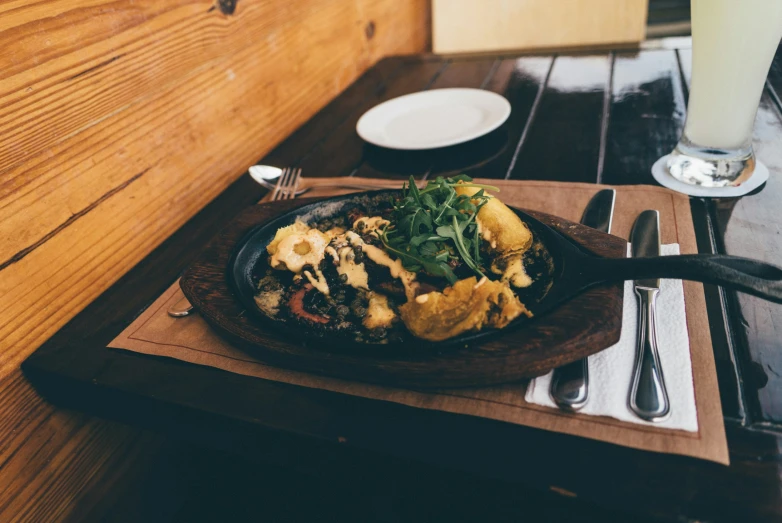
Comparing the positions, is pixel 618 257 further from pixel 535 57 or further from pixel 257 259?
pixel 535 57

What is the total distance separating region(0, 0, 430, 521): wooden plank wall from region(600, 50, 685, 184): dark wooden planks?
3.35ft

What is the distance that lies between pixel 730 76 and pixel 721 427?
702mm

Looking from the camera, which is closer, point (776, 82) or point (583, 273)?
point (583, 273)

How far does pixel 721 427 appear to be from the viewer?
1.81ft

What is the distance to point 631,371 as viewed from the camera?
626mm

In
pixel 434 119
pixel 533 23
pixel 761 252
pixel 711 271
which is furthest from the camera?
pixel 533 23

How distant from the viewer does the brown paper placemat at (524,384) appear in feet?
1.82

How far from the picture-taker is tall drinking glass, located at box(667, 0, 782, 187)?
87 cm

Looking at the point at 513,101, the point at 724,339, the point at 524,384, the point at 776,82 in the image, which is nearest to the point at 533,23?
the point at 513,101

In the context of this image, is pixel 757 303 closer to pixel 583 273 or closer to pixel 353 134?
pixel 583 273

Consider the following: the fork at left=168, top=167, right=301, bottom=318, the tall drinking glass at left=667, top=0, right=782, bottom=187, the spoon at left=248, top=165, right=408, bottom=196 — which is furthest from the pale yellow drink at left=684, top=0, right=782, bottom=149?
→ the fork at left=168, top=167, right=301, bottom=318

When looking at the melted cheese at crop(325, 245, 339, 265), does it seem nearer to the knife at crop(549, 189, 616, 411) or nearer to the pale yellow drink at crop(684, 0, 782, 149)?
the knife at crop(549, 189, 616, 411)

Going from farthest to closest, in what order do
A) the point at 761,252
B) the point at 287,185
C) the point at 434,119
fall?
1. the point at 434,119
2. the point at 287,185
3. the point at 761,252

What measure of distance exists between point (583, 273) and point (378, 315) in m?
0.28
